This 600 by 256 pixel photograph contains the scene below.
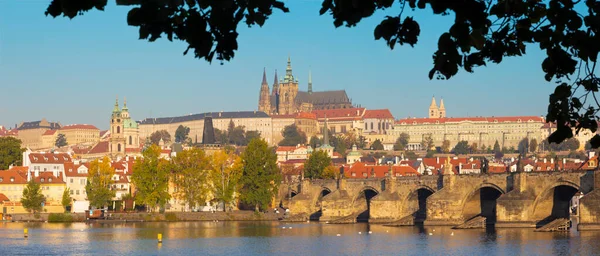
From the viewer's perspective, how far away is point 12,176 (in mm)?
80062

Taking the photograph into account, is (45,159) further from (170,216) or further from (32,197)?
(170,216)

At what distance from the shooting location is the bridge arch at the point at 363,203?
72.5 m

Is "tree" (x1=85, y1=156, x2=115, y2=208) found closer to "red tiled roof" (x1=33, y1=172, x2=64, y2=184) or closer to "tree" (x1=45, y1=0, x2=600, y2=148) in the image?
"red tiled roof" (x1=33, y1=172, x2=64, y2=184)

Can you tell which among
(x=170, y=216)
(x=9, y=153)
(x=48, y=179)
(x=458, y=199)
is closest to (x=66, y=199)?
(x=48, y=179)

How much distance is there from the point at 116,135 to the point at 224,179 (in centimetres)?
9204

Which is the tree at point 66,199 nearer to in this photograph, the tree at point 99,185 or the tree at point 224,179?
the tree at point 99,185

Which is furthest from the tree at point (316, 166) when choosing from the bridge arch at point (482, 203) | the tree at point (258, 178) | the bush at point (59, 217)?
the bridge arch at point (482, 203)

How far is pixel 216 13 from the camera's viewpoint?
666 cm

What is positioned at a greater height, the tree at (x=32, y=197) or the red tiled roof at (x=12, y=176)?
the red tiled roof at (x=12, y=176)

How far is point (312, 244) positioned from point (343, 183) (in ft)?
70.8

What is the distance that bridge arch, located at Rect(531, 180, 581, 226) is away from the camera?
56000 millimetres

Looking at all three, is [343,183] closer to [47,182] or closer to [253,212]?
[253,212]

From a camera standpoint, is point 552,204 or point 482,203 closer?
point 552,204

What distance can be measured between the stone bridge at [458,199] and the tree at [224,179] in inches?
161
